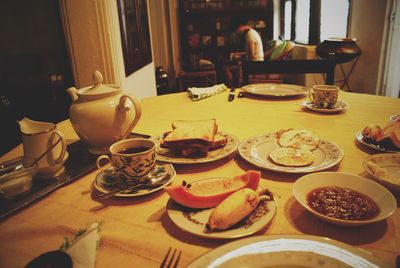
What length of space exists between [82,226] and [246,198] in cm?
35

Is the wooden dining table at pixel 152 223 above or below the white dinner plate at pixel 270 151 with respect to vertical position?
below

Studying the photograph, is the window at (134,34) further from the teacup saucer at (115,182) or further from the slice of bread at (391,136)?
the slice of bread at (391,136)

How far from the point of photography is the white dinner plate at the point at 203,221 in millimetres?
583

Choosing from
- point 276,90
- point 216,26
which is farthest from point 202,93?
point 216,26

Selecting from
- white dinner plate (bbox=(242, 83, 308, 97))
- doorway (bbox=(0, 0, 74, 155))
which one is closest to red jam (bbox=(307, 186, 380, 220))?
white dinner plate (bbox=(242, 83, 308, 97))

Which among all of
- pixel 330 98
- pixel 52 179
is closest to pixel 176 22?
pixel 330 98

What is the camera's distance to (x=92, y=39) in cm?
235

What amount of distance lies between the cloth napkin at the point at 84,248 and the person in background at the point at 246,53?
153 inches

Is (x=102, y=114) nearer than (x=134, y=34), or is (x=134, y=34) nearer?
(x=102, y=114)

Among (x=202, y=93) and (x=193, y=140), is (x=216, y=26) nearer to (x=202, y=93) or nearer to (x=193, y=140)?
(x=202, y=93)

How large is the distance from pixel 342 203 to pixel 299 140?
0.34 metres

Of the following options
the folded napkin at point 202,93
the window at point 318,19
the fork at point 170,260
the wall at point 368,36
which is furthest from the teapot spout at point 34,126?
the window at point 318,19

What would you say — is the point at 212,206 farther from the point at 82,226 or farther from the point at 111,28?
the point at 111,28

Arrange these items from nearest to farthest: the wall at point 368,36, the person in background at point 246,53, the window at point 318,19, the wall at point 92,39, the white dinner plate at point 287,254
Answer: the white dinner plate at point 287,254
the wall at point 92,39
the wall at point 368,36
the person in background at point 246,53
the window at point 318,19
